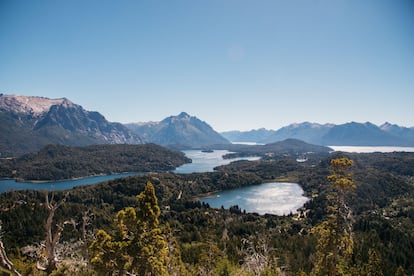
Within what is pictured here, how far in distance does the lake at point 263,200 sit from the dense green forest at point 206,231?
37.0 ft

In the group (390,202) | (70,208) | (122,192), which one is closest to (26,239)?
(70,208)

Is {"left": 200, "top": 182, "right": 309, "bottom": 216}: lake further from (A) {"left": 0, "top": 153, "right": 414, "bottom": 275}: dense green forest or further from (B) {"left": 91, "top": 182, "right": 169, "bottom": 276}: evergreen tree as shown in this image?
(B) {"left": 91, "top": 182, "right": 169, "bottom": 276}: evergreen tree

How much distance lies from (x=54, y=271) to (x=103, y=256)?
5081 millimetres

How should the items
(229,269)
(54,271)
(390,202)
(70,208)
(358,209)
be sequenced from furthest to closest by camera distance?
1. (390,202)
2. (358,209)
3. (70,208)
4. (229,269)
5. (54,271)

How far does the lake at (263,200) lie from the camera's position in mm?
143775

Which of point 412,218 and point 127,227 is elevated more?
point 127,227

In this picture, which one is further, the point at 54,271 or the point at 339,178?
the point at 339,178

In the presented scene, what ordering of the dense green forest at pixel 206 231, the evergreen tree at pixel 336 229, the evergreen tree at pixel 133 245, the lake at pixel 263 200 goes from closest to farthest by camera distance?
the evergreen tree at pixel 336 229
the evergreen tree at pixel 133 245
the dense green forest at pixel 206 231
the lake at pixel 263 200

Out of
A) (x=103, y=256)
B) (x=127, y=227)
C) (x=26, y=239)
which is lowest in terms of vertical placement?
(x=26, y=239)

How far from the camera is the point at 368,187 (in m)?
166

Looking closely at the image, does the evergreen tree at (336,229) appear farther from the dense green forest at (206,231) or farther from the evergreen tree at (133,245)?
the evergreen tree at (133,245)

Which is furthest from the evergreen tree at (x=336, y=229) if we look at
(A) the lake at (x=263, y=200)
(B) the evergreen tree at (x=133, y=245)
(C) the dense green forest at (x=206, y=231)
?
(A) the lake at (x=263, y=200)

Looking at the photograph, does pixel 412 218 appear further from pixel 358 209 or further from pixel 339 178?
pixel 339 178

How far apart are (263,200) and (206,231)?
463 ft
